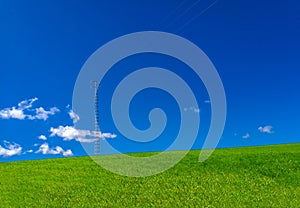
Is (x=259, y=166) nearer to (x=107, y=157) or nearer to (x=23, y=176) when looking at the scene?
(x=107, y=157)

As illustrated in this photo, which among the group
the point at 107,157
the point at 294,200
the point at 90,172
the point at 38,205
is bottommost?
the point at 294,200

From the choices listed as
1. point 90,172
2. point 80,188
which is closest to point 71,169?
point 90,172

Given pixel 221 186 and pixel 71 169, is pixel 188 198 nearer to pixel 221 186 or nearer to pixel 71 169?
pixel 221 186

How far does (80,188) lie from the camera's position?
84.2ft

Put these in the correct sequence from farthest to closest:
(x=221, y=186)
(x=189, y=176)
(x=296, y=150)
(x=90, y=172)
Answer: (x=296, y=150)
(x=90, y=172)
(x=189, y=176)
(x=221, y=186)

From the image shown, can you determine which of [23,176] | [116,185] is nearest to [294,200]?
[116,185]

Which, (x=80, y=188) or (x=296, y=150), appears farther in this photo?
(x=296, y=150)

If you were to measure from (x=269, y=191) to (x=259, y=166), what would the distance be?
12.2 ft

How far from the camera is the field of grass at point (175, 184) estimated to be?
23.3 m

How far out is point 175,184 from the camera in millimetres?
25141

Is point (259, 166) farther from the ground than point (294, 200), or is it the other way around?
point (259, 166)

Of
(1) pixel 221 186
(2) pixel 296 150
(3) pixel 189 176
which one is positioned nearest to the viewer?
(1) pixel 221 186

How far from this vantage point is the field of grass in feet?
76.4

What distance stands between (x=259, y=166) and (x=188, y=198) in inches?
263
